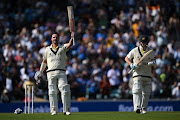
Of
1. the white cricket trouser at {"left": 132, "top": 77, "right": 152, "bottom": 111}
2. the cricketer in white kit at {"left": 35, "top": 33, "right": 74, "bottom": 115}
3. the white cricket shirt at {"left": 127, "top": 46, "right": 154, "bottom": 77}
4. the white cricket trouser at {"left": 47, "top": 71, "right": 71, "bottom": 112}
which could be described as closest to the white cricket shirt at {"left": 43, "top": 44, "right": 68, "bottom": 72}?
the cricketer in white kit at {"left": 35, "top": 33, "right": 74, "bottom": 115}

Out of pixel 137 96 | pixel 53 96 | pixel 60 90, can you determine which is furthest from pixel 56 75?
pixel 137 96

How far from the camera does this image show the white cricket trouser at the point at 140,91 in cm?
1511

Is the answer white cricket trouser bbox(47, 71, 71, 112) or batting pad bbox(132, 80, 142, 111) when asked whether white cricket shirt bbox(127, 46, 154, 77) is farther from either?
white cricket trouser bbox(47, 71, 71, 112)

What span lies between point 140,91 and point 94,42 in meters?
10.8

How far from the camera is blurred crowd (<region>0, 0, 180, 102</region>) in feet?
75.8

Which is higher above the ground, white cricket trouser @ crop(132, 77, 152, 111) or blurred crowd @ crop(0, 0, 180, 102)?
blurred crowd @ crop(0, 0, 180, 102)

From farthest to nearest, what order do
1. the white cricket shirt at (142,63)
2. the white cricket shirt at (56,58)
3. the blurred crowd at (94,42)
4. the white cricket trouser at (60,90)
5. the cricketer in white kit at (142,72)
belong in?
the blurred crowd at (94,42)
the white cricket shirt at (142,63)
the cricketer in white kit at (142,72)
the white cricket shirt at (56,58)
the white cricket trouser at (60,90)

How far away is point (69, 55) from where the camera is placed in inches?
1022

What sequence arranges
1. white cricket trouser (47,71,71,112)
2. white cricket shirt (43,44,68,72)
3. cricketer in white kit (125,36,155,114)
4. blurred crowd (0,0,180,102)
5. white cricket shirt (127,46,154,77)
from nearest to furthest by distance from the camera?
white cricket trouser (47,71,71,112), white cricket shirt (43,44,68,72), cricketer in white kit (125,36,155,114), white cricket shirt (127,46,154,77), blurred crowd (0,0,180,102)

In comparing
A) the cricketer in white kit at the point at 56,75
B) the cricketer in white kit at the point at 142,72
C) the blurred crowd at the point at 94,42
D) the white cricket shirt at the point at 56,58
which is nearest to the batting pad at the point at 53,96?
the cricketer in white kit at the point at 56,75

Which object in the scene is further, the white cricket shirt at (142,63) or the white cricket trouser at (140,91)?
the white cricket shirt at (142,63)

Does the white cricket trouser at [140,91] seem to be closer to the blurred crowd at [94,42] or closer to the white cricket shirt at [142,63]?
the white cricket shirt at [142,63]

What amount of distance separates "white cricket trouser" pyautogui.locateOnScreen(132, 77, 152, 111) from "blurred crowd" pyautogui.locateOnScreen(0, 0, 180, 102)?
6.64 m

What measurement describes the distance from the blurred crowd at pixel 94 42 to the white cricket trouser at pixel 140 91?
664cm
